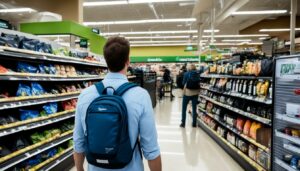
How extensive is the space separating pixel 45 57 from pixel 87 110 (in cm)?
246

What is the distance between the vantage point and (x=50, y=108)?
3938mm

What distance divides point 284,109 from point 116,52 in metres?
2.08

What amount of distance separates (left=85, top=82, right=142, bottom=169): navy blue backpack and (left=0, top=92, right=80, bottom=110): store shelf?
1790mm

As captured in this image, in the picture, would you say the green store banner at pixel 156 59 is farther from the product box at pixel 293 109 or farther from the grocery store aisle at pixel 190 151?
the product box at pixel 293 109

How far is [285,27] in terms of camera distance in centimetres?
1385

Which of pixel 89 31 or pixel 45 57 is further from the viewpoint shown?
pixel 89 31

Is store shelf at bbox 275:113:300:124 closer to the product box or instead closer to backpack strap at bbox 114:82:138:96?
the product box

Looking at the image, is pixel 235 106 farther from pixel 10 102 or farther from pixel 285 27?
pixel 285 27

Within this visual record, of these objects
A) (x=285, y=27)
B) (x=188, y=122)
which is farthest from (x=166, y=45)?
(x=188, y=122)

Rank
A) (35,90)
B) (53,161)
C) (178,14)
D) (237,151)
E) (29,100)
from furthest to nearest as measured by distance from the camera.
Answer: (178,14) → (237,151) → (53,161) → (35,90) → (29,100)

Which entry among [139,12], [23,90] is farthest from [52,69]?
[139,12]

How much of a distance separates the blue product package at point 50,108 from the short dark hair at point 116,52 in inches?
104

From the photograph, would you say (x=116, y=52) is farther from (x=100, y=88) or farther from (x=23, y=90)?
(x=23, y=90)

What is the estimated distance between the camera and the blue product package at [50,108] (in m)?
3.84
